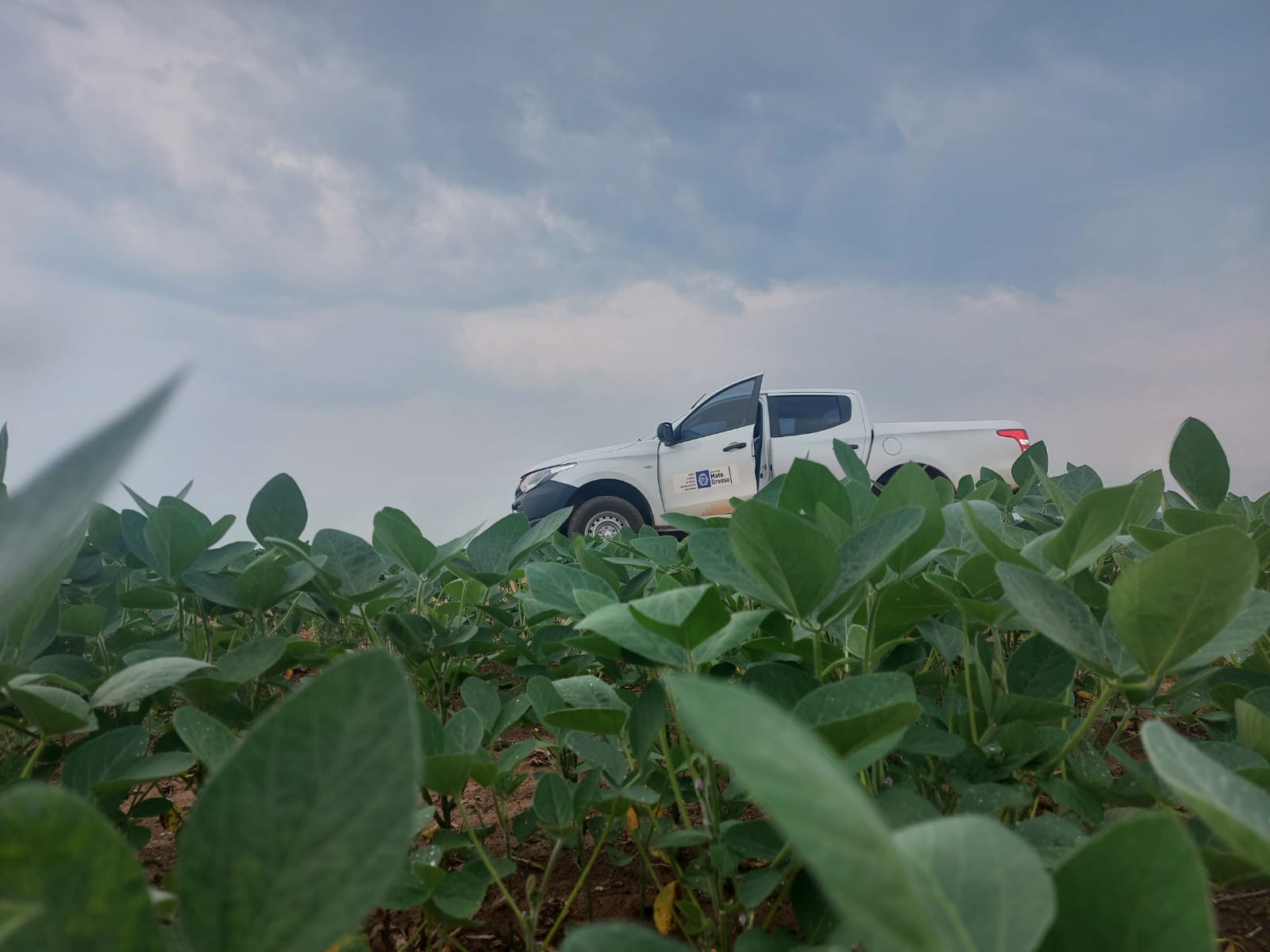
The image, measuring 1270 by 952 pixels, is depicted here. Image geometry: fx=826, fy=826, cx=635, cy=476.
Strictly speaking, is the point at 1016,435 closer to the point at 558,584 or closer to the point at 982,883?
the point at 558,584

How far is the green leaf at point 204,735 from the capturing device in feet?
1.41

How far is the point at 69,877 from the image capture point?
9.5 inches

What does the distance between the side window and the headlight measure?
4.78 ft

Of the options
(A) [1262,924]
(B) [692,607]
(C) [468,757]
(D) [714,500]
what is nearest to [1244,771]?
(B) [692,607]

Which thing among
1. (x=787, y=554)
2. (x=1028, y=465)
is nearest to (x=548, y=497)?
(x=1028, y=465)

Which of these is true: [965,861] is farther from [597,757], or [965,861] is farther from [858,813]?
[597,757]

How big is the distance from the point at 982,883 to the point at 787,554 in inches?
9.2

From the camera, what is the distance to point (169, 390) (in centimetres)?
23

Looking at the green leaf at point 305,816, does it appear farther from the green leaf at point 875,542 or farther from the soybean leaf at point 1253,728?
the soybean leaf at point 1253,728

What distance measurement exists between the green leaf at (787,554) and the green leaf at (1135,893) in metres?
0.21

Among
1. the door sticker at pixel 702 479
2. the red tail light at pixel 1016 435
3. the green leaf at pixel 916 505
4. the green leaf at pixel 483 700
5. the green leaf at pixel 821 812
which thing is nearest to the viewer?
the green leaf at pixel 821 812

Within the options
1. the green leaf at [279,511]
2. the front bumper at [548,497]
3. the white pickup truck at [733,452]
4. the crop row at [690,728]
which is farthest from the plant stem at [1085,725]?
the front bumper at [548,497]

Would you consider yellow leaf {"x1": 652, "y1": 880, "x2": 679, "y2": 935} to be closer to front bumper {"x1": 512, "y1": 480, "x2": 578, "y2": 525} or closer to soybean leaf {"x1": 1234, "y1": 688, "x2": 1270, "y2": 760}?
soybean leaf {"x1": 1234, "y1": 688, "x2": 1270, "y2": 760}

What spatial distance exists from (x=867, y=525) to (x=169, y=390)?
1.23 ft
